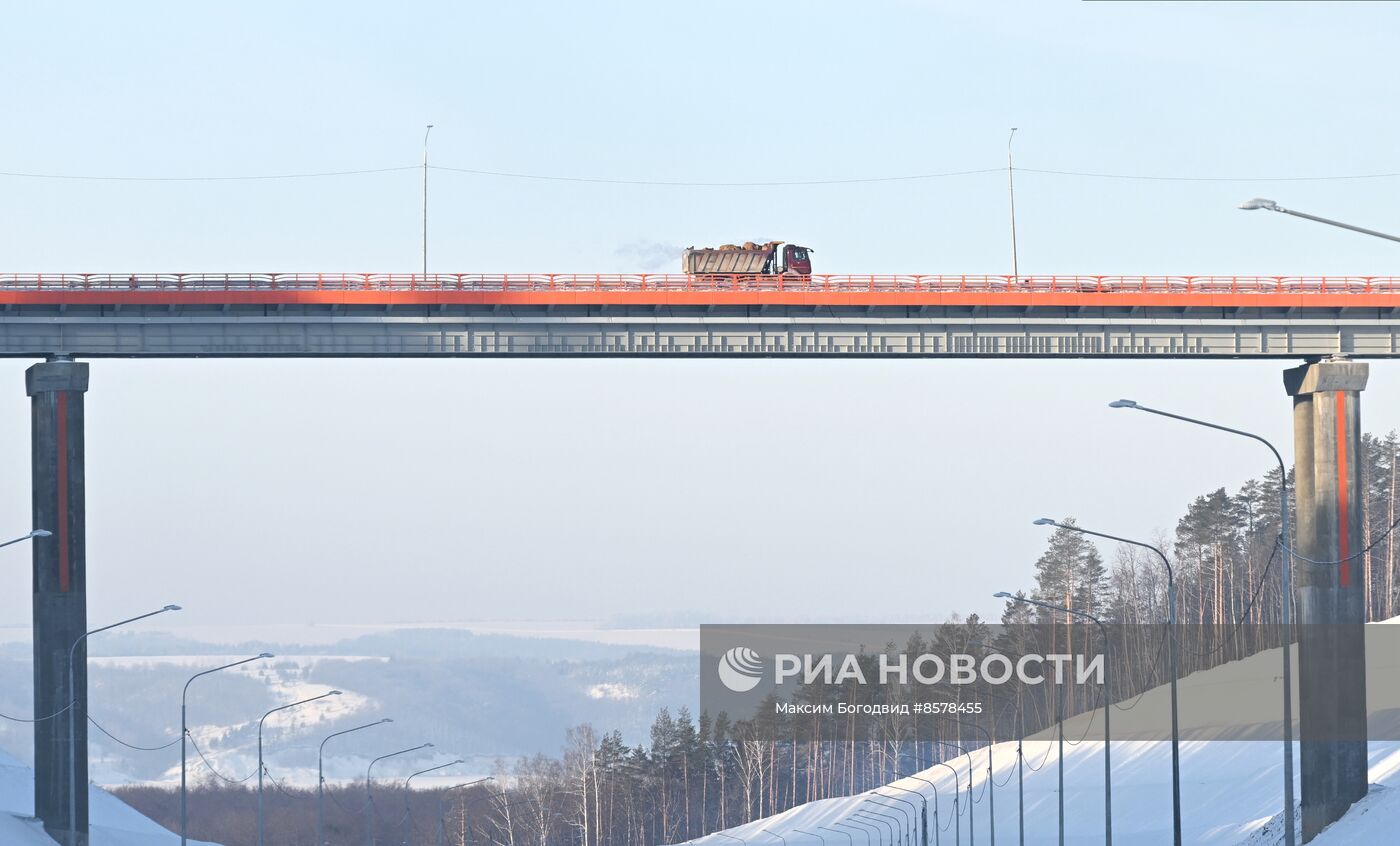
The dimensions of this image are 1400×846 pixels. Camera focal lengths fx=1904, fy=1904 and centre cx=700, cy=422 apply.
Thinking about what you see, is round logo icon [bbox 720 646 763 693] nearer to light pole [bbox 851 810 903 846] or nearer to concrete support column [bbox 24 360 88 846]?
light pole [bbox 851 810 903 846]

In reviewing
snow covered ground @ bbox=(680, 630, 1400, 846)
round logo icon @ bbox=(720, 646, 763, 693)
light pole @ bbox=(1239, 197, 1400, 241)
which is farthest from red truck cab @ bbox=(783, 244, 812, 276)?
round logo icon @ bbox=(720, 646, 763, 693)

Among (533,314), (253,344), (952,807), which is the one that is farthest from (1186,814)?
(253,344)

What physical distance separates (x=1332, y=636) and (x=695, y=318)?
76.7 feet

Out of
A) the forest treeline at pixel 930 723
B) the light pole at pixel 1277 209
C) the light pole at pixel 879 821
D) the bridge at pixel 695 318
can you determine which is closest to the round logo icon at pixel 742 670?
the forest treeline at pixel 930 723

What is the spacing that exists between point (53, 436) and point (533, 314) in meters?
16.5

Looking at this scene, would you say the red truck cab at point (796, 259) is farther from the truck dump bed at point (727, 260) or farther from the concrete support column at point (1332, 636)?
the concrete support column at point (1332, 636)

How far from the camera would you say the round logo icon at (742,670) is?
17675cm

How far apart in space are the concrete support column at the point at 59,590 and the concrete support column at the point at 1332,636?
39843 mm

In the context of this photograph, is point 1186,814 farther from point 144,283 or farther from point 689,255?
point 144,283

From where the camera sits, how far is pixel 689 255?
79312 millimetres

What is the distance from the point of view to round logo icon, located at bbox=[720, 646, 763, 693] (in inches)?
6959

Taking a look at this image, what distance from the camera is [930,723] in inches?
6304

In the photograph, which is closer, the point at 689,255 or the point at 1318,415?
the point at 1318,415

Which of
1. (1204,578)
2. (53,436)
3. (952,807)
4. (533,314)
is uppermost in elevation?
(533,314)
